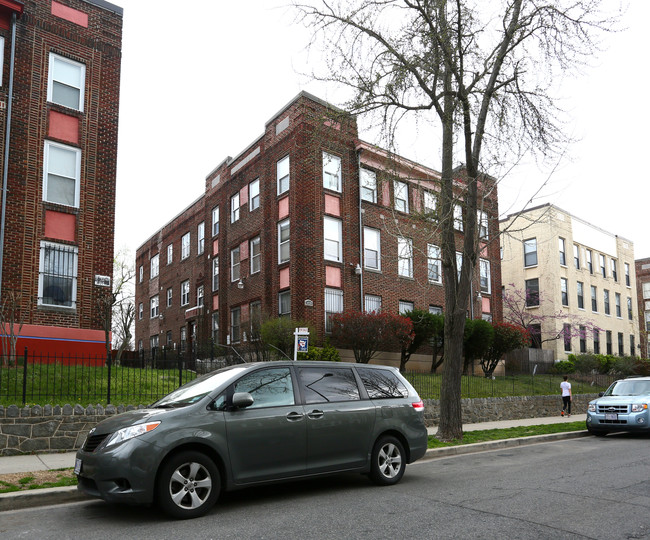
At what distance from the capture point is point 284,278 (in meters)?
24.4

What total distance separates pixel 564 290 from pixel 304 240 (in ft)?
72.0

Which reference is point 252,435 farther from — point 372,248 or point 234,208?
point 234,208

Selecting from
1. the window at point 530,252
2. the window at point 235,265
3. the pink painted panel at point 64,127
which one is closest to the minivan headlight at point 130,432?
the pink painted panel at point 64,127

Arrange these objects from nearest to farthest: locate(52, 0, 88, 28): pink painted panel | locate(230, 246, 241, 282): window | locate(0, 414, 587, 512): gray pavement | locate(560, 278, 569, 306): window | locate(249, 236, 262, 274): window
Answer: locate(0, 414, 587, 512): gray pavement, locate(52, 0, 88, 28): pink painted panel, locate(249, 236, 262, 274): window, locate(230, 246, 241, 282): window, locate(560, 278, 569, 306): window

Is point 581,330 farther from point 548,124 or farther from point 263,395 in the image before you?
point 263,395

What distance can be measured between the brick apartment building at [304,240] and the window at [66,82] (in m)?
7.39

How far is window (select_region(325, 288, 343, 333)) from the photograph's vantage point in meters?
23.3

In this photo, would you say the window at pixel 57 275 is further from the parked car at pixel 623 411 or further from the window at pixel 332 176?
the parked car at pixel 623 411

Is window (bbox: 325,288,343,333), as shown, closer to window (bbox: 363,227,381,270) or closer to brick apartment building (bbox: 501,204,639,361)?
window (bbox: 363,227,381,270)

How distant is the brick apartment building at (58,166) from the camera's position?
52.8 ft

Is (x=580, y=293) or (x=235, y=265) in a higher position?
(x=235, y=265)

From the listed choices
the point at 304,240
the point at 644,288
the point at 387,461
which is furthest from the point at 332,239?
the point at 644,288

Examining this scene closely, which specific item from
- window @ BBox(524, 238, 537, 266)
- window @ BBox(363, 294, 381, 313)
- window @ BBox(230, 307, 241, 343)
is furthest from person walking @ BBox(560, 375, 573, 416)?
window @ BBox(524, 238, 537, 266)

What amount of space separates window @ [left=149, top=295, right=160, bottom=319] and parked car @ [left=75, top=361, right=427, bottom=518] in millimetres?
31703
